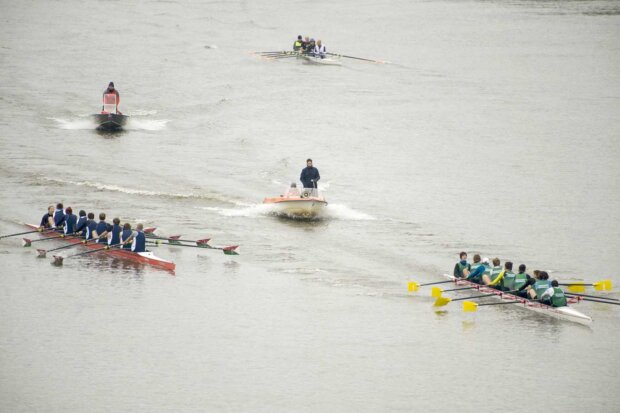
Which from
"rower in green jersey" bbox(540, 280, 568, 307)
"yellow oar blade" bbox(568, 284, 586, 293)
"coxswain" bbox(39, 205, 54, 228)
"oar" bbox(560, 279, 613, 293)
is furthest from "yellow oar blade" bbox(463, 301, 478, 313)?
"coxswain" bbox(39, 205, 54, 228)

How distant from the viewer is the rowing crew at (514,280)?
26109mm

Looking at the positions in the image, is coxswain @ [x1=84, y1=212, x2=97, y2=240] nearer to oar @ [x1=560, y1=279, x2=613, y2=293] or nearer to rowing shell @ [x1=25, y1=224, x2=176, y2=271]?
rowing shell @ [x1=25, y1=224, x2=176, y2=271]

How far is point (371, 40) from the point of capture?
78.4 m

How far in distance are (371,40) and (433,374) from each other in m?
57.2

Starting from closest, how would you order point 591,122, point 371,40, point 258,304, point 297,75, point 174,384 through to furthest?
point 174,384 < point 258,304 < point 591,122 < point 297,75 < point 371,40

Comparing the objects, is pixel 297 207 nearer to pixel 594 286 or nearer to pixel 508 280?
pixel 508 280

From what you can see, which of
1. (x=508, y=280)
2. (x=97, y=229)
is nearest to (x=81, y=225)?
(x=97, y=229)

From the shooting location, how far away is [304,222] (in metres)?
35.0

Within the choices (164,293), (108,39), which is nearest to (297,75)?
(108,39)

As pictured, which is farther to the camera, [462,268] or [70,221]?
[70,221]

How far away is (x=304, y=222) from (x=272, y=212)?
1.41 meters

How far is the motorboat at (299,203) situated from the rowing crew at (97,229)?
5.81 metres

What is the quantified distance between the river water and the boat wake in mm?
131

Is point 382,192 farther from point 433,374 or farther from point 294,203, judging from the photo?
point 433,374
